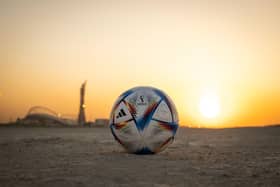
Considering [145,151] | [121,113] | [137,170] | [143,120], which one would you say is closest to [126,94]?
[121,113]

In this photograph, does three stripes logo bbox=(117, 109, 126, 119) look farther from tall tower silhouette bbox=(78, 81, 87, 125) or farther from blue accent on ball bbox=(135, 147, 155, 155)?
tall tower silhouette bbox=(78, 81, 87, 125)

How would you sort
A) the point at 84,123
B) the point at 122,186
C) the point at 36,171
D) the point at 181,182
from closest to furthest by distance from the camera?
the point at 122,186
the point at 181,182
the point at 36,171
the point at 84,123

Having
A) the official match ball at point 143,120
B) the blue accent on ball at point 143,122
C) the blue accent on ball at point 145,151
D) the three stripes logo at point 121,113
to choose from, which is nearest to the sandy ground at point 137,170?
the blue accent on ball at point 145,151

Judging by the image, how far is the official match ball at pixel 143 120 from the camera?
11.6m

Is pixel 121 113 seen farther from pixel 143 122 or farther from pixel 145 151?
pixel 145 151

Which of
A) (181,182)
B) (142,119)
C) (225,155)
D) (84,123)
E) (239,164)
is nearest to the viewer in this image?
(181,182)

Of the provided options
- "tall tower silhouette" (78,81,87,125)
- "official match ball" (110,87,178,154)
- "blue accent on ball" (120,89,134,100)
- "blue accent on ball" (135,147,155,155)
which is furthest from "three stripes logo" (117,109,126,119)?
"tall tower silhouette" (78,81,87,125)

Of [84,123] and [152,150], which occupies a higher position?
[152,150]

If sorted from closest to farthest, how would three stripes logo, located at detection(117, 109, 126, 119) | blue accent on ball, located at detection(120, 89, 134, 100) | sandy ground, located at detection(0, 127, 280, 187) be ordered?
1. sandy ground, located at detection(0, 127, 280, 187)
2. three stripes logo, located at detection(117, 109, 126, 119)
3. blue accent on ball, located at detection(120, 89, 134, 100)

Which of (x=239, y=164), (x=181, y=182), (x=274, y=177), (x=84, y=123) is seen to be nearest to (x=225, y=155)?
(x=239, y=164)

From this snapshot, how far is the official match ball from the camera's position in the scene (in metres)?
11.6

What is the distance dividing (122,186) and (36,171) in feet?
9.06

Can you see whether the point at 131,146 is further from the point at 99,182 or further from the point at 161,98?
the point at 99,182

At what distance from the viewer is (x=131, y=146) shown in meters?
12.0
